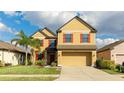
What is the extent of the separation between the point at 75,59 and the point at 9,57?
10.0 m

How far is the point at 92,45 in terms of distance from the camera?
36.6m

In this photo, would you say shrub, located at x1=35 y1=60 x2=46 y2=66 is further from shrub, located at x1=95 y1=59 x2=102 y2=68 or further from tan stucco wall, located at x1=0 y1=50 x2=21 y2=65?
shrub, located at x1=95 y1=59 x2=102 y2=68

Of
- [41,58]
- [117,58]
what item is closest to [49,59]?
[41,58]

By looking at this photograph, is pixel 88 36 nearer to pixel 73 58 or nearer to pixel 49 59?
pixel 73 58

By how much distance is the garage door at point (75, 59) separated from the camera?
3697 cm

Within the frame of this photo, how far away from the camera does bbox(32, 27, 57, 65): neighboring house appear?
41.5 metres

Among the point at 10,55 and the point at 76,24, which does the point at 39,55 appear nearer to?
the point at 10,55

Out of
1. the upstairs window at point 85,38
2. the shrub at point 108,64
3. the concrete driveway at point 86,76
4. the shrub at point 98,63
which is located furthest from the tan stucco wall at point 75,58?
the concrete driveway at point 86,76

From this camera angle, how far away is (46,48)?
4178cm

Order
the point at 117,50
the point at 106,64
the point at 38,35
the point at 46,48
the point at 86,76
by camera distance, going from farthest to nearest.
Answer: the point at 38,35
the point at 46,48
the point at 117,50
the point at 106,64
the point at 86,76

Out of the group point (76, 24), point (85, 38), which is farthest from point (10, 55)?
point (85, 38)

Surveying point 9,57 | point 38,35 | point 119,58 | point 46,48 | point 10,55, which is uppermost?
point 38,35

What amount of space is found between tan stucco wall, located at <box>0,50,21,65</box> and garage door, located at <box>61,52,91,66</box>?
819 cm
